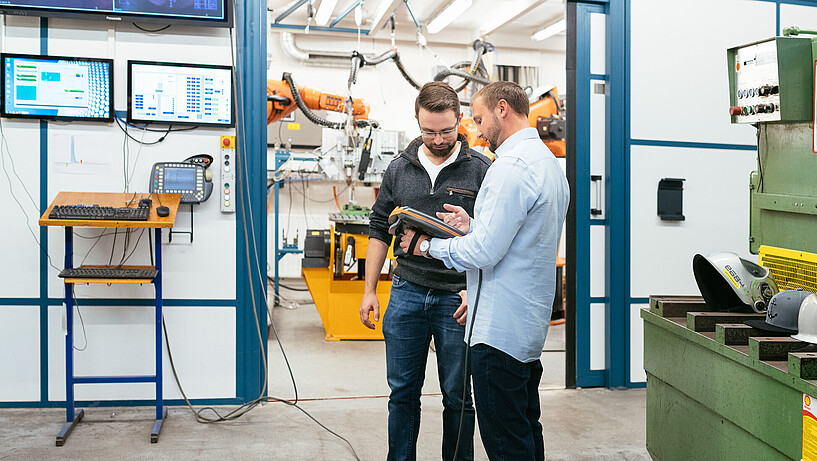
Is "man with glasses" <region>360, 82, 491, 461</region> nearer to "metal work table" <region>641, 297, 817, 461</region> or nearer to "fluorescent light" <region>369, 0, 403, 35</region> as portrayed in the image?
"metal work table" <region>641, 297, 817, 461</region>

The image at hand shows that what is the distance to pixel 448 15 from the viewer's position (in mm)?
8133

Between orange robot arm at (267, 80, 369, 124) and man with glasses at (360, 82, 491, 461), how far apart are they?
9.19ft

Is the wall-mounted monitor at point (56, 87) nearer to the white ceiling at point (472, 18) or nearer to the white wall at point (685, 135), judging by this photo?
the white wall at point (685, 135)

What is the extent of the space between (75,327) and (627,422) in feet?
9.37

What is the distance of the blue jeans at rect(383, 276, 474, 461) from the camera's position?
241 cm

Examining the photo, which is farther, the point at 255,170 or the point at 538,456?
the point at 255,170

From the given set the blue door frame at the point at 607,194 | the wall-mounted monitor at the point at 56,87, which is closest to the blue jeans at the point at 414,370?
the blue door frame at the point at 607,194

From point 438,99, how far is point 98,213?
1.72 meters

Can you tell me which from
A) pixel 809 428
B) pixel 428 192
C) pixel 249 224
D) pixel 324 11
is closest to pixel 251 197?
pixel 249 224

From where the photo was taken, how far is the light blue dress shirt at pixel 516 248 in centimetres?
192

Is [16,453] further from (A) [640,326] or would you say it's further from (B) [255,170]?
(A) [640,326]

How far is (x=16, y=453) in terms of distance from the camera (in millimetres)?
2975

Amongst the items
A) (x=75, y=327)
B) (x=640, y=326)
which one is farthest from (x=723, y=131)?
(x=75, y=327)

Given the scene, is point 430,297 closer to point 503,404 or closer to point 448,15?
point 503,404
